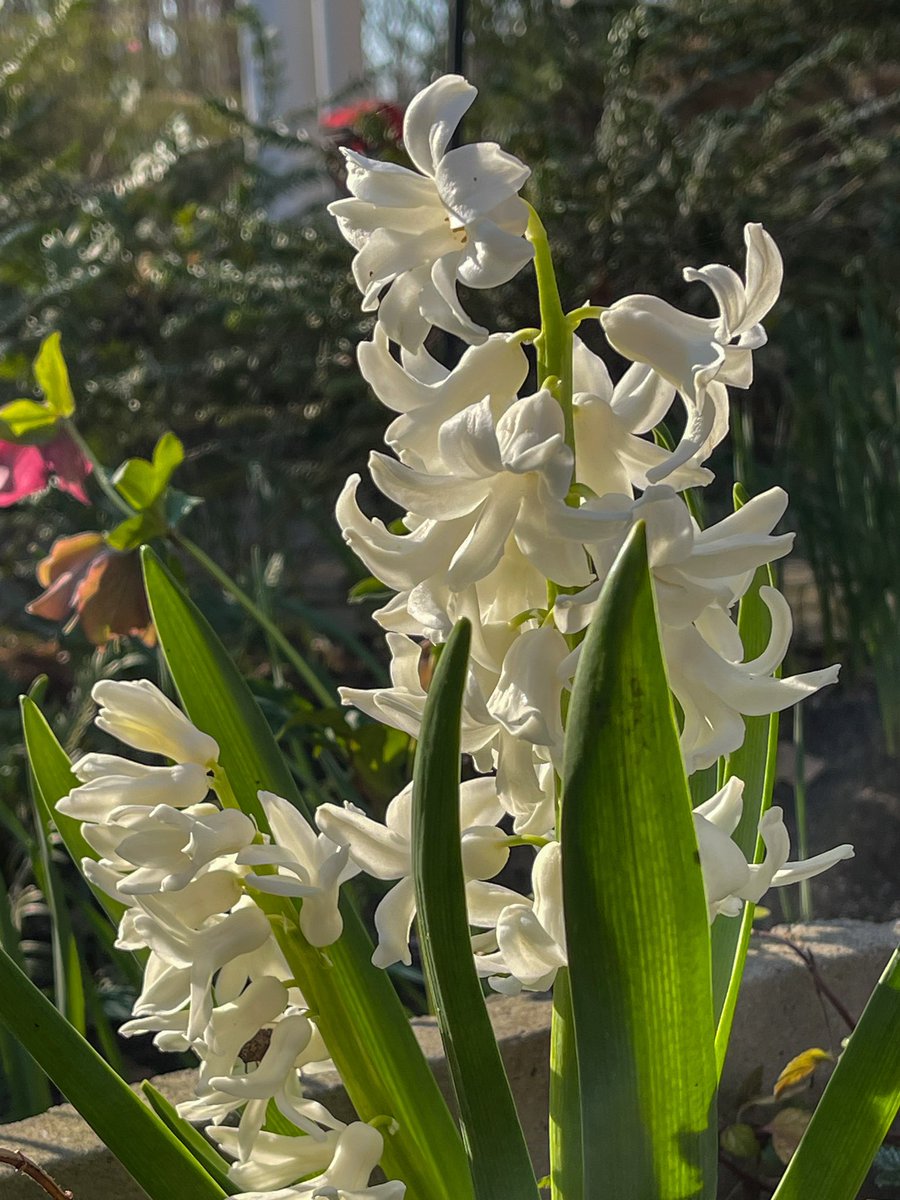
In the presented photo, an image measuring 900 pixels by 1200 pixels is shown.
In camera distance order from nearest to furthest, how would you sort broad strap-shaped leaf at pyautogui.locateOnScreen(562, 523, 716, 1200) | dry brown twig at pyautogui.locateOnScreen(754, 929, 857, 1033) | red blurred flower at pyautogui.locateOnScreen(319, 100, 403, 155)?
broad strap-shaped leaf at pyautogui.locateOnScreen(562, 523, 716, 1200), dry brown twig at pyautogui.locateOnScreen(754, 929, 857, 1033), red blurred flower at pyautogui.locateOnScreen(319, 100, 403, 155)

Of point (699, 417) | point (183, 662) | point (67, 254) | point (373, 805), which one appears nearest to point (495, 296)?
point (67, 254)

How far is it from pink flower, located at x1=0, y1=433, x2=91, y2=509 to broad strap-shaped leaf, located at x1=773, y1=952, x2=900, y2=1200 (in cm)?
84

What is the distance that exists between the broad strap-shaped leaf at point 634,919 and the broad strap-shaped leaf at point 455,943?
4 cm

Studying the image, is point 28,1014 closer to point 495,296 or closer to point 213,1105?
point 213,1105

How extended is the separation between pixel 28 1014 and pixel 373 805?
28.9 inches

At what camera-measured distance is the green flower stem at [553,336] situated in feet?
1.45

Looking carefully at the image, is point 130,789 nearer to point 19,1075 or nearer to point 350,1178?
point 350,1178

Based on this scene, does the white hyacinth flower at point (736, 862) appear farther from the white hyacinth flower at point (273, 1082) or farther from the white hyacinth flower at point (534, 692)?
the white hyacinth flower at point (273, 1082)

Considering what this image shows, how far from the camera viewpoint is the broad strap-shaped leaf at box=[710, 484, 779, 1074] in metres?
0.60

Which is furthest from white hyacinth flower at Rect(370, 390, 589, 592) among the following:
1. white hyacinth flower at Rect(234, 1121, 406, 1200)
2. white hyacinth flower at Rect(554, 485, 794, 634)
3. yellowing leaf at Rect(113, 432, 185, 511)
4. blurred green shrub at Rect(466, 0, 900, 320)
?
blurred green shrub at Rect(466, 0, 900, 320)

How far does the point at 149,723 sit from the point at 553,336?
0.22 metres

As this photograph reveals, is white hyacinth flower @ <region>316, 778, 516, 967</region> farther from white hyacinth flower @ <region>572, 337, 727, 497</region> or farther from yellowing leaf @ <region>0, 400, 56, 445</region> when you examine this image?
yellowing leaf @ <region>0, 400, 56, 445</region>

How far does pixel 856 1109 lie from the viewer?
489 mm

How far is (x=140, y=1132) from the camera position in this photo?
0.50 m
